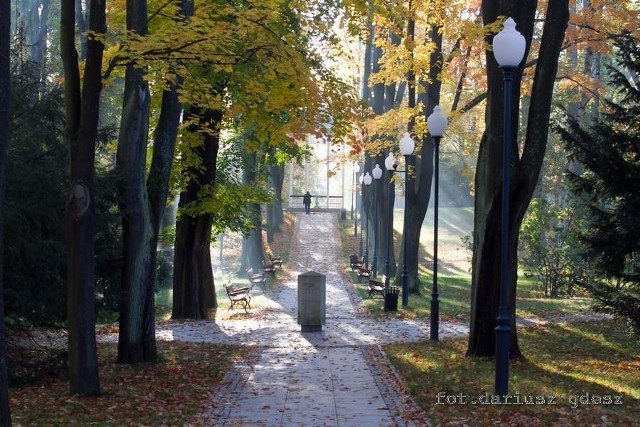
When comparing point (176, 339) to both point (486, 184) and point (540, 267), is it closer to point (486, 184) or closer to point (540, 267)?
point (486, 184)

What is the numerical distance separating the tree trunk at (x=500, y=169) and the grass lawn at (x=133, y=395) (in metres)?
4.24

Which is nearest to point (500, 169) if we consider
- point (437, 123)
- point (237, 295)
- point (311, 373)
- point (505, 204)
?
point (505, 204)

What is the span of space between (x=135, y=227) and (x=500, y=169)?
562 centimetres

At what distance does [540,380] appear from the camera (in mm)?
11414

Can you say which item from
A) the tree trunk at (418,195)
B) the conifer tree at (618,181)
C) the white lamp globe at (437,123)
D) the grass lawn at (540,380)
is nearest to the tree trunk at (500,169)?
the grass lawn at (540,380)

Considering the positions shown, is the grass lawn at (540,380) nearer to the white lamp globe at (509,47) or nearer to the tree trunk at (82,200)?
the white lamp globe at (509,47)

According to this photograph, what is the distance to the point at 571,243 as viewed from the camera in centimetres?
2736

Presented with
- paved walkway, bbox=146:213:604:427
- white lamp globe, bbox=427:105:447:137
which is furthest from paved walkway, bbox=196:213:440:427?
white lamp globe, bbox=427:105:447:137

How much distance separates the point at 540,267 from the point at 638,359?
15.1 m

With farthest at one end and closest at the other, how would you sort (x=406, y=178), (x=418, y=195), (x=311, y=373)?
1. (x=418, y=195)
2. (x=406, y=178)
3. (x=311, y=373)

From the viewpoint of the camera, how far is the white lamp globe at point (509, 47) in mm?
10047

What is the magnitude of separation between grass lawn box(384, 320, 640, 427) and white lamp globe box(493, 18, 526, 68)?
3.93 meters

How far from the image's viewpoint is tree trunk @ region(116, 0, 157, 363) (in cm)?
1280

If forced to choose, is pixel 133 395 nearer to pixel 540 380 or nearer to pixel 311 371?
pixel 311 371
